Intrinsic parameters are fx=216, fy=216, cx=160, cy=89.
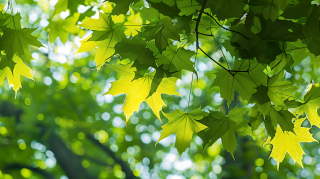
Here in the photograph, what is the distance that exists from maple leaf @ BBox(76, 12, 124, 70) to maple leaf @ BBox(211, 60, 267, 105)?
22.0 inches

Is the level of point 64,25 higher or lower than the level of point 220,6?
lower

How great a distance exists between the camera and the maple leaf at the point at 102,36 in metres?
1.04

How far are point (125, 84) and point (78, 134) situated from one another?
20.5 feet

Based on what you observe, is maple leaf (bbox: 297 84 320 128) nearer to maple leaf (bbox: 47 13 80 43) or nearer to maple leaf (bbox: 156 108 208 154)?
maple leaf (bbox: 156 108 208 154)

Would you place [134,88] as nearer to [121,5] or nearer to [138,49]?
[138,49]

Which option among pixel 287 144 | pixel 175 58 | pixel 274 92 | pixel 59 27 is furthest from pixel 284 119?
pixel 59 27

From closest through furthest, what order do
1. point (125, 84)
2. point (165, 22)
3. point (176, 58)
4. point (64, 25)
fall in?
point (165, 22) → point (176, 58) → point (125, 84) → point (64, 25)

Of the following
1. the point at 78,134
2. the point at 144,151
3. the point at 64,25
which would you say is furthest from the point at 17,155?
the point at 64,25

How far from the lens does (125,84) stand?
1140 millimetres

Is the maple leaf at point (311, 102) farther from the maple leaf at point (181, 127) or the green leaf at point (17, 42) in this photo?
the green leaf at point (17, 42)

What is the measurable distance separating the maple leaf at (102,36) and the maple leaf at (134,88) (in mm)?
78

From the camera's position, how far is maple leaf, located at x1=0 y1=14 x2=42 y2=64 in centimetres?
108

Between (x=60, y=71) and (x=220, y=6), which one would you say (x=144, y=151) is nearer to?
(x=60, y=71)

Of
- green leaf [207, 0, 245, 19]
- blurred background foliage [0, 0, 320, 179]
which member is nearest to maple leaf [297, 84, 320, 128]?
green leaf [207, 0, 245, 19]
